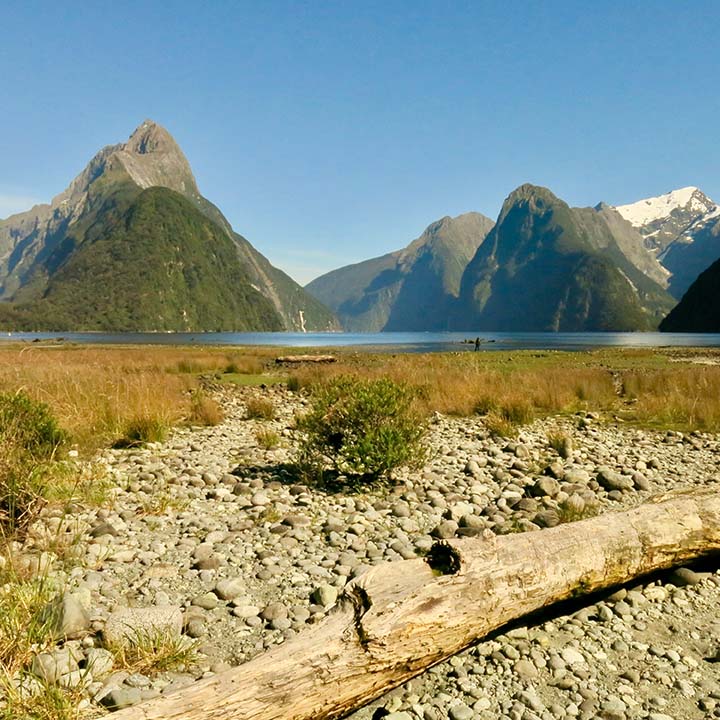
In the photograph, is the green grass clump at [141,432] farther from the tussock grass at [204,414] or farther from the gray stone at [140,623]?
the gray stone at [140,623]

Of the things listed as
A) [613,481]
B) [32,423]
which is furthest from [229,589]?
[613,481]

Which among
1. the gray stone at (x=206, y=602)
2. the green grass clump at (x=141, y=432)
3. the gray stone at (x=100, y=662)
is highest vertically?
the green grass clump at (x=141, y=432)

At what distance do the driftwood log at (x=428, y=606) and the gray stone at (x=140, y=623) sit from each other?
146 cm

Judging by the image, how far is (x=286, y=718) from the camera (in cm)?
293

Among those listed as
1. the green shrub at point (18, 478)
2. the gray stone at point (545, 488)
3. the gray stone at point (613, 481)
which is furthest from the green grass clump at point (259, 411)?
the gray stone at point (613, 481)

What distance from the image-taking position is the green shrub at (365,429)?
8352mm

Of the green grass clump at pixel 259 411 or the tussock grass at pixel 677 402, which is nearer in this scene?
the tussock grass at pixel 677 402

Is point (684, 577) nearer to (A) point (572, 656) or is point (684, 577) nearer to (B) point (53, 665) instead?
(A) point (572, 656)

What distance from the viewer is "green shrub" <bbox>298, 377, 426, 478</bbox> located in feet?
27.4

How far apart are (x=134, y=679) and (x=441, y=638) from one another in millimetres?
2045

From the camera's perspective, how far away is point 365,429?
8.66m

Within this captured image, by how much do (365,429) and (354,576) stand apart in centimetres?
341

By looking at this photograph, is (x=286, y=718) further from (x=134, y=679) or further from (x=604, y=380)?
(x=604, y=380)

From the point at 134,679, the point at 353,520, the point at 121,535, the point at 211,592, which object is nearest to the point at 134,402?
the point at 121,535
